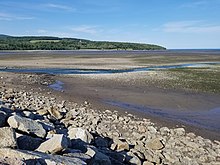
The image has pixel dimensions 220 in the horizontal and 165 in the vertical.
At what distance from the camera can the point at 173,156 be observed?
10.3m

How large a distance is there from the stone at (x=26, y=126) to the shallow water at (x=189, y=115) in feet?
29.7

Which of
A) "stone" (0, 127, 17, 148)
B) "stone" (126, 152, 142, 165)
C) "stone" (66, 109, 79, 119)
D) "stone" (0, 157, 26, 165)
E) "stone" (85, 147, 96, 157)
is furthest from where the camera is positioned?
"stone" (66, 109, 79, 119)

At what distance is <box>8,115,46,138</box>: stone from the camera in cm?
845

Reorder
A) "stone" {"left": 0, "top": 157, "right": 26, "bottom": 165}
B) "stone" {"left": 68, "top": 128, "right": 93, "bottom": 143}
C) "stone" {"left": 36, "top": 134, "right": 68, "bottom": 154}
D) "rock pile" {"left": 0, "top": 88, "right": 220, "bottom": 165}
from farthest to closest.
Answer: "stone" {"left": 68, "top": 128, "right": 93, "bottom": 143} < "stone" {"left": 36, "top": 134, "right": 68, "bottom": 154} < "rock pile" {"left": 0, "top": 88, "right": 220, "bottom": 165} < "stone" {"left": 0, "top": 157, "right": 26, "bottom": 165}

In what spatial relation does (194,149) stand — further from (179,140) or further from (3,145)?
(3,145)

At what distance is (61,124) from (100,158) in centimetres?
504

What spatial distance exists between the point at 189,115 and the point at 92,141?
900 centimetres

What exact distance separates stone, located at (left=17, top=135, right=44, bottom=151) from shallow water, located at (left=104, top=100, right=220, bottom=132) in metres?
9.63

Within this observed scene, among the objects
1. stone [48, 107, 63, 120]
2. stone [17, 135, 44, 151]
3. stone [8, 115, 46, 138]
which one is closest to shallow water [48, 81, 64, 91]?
stone [48, 107, 63, 120]

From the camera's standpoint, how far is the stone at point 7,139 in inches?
261

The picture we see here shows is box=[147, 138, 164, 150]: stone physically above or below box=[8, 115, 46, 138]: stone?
below

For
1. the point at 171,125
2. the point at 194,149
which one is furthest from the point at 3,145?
the point at 171,125

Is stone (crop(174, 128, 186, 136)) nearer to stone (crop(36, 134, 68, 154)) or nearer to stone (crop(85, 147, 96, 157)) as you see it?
stone (crop(85, 147, 96, 157))

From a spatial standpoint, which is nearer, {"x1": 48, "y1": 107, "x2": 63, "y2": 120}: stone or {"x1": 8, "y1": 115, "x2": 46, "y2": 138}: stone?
{"x1": 8, "y1": 115, "x2": 46, "y2": 138}: stone
